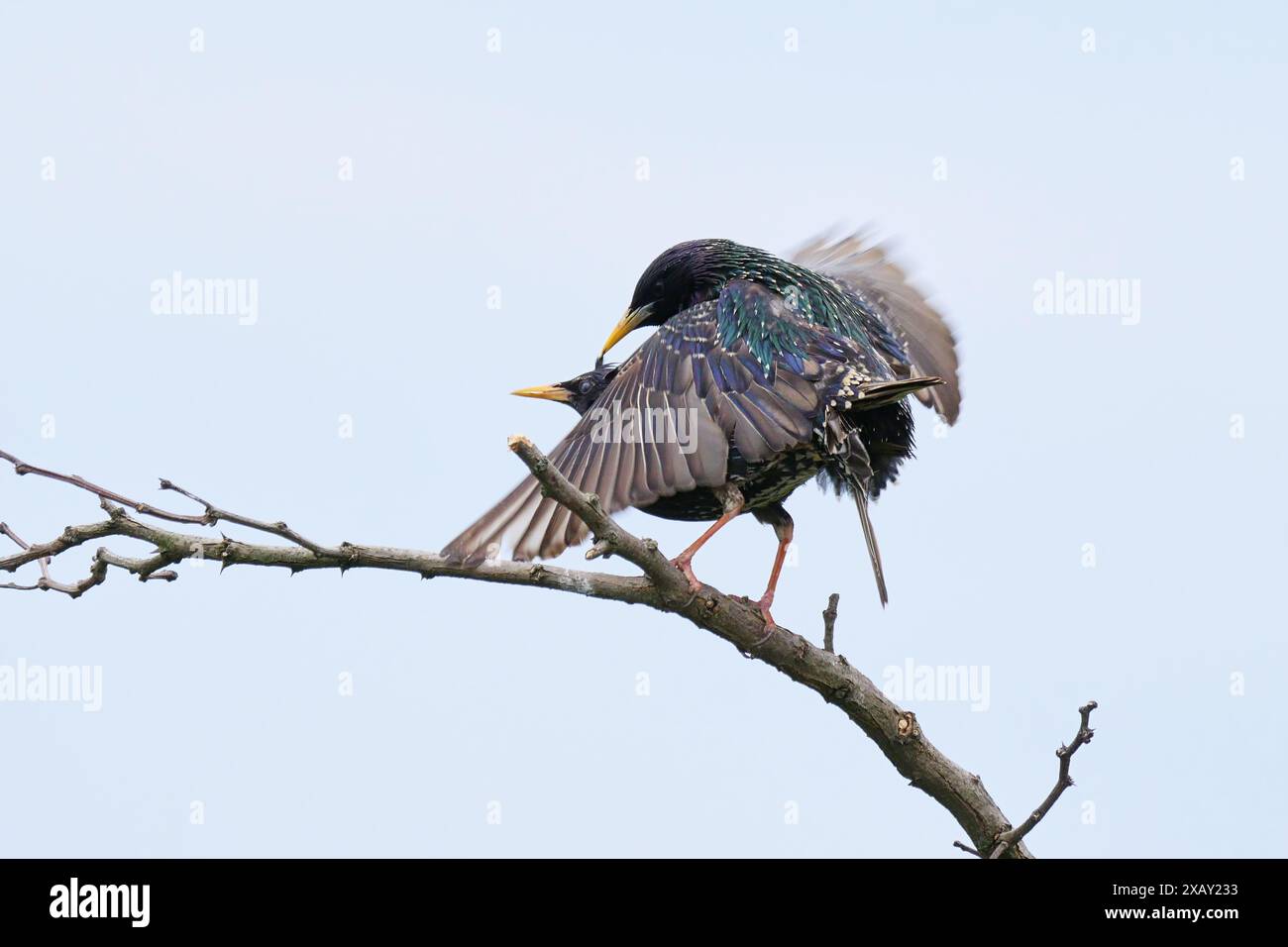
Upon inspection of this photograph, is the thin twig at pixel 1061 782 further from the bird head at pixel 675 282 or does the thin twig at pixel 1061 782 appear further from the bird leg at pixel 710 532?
the bird head at pixel 675 282

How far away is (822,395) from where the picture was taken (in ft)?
22.0

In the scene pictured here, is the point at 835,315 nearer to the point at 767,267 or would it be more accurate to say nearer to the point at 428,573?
the point at 767,267

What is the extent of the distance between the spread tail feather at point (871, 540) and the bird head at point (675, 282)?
1481 millimetres

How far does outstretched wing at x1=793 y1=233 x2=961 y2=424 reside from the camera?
8201 millimetres

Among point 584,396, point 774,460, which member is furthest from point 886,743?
point 584,396

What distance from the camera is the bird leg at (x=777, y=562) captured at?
620 centimetres

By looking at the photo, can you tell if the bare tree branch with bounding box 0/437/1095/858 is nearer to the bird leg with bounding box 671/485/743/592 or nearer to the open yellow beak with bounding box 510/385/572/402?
the bird leg with bounding box 671/485/743/592

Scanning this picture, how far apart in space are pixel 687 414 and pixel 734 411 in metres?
0.21

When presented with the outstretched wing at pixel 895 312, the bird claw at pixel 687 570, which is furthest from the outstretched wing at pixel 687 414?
the outstretched wing at pixel 895 312

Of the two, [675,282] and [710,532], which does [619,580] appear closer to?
[710,532]

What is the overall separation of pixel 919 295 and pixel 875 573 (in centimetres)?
331

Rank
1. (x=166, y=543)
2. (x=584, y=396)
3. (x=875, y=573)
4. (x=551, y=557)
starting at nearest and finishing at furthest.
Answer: (x=166, y=543) < (x=551, y=557) < (x=875, y=573) < (x=584, y=396)

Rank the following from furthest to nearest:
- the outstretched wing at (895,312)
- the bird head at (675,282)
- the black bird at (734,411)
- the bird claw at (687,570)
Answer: the outstretched wing at (895,312) → the bird head at (675,282) → the black bird at (734,411) → the bird claw at (687,570)

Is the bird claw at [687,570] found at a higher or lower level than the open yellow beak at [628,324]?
lower
